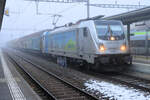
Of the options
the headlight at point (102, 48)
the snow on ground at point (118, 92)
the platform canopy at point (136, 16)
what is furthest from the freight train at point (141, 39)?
the snow on ground at point (118, 92)

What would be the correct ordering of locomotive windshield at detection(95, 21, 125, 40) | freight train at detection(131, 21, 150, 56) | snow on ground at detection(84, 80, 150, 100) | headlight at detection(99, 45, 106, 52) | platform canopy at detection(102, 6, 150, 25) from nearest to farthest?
snow on ground at detection(84, 80, 150, 100), headlight at detection(99, 45, 106, 52), locomotive windshield at detection(95, 21, 125, 40), platform canopy at detection(102, 6, 150, 25), freight train at detection(131, 21, 150, 56)

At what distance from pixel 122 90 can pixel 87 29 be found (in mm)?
5021

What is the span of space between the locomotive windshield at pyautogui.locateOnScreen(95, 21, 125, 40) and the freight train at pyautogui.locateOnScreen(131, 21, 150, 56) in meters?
8.73

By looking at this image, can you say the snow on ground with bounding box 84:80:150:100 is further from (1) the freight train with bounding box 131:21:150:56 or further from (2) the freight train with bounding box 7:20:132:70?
(1) the freight train with bounding box 131:21:150:56

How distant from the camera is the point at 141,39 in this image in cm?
2175

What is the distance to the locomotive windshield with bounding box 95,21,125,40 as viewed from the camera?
11.5 metres

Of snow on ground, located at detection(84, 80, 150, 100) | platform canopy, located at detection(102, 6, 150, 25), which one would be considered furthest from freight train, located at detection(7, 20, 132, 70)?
platform canopy, located at detection(102, 6, 150, 25)

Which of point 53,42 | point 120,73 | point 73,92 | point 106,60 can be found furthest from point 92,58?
point 53,42

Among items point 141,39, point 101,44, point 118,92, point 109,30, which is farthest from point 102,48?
point 141,39

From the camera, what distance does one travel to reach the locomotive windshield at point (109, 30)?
1148 centimetres

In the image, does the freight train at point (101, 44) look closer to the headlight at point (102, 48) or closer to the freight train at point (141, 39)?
the headlight at point (102, 48)

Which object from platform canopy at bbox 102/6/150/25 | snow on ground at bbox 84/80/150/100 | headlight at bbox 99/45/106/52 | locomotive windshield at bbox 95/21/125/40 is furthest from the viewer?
platform canopy at bbox 102/6/150/25

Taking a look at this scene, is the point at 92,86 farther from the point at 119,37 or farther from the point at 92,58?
the point at 119,37

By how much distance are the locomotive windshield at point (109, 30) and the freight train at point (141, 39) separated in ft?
28.6
